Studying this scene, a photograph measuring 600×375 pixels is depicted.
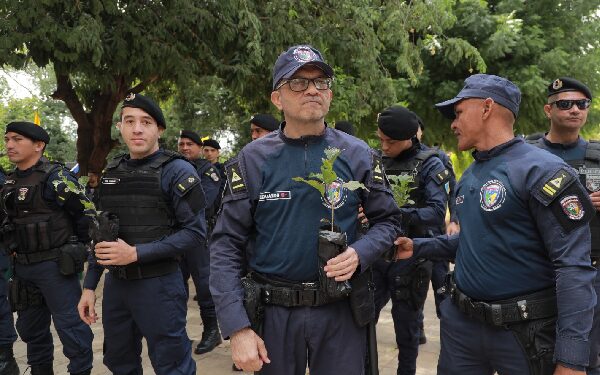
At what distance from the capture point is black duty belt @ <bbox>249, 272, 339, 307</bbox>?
2281 mm

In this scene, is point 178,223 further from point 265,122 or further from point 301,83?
point 265,122

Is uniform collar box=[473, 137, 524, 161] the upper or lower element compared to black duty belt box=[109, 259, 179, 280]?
upper

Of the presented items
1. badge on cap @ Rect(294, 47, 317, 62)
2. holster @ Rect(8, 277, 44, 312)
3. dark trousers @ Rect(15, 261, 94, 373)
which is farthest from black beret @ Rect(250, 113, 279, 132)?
badge on cap @ Rect(294, 47, 317, 62)

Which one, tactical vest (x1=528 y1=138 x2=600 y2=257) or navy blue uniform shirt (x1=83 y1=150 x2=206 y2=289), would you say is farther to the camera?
tactical vest (x1=528 y1=138 x2=600 y2=257)

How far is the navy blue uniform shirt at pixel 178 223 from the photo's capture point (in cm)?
332

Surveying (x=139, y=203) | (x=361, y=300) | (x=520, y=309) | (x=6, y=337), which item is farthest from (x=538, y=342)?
(x=6, y=337)

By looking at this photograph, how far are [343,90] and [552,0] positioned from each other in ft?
25.0

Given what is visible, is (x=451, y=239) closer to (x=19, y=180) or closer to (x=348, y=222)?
(x=348, y=222)

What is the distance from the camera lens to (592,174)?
11.7 feet

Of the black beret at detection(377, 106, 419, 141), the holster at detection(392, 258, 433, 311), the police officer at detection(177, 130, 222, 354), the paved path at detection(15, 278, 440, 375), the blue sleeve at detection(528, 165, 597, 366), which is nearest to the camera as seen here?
the blue sleeve at detection(528, 165, 597, 366)

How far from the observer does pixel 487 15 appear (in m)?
12.1

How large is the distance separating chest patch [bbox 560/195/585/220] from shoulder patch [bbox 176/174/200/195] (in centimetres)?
223

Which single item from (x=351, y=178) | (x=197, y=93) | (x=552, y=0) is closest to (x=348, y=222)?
(x=351, y=178)

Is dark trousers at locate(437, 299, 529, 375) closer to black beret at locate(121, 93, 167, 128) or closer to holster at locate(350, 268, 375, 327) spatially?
holster at locate(350, 268, 375, 327)
